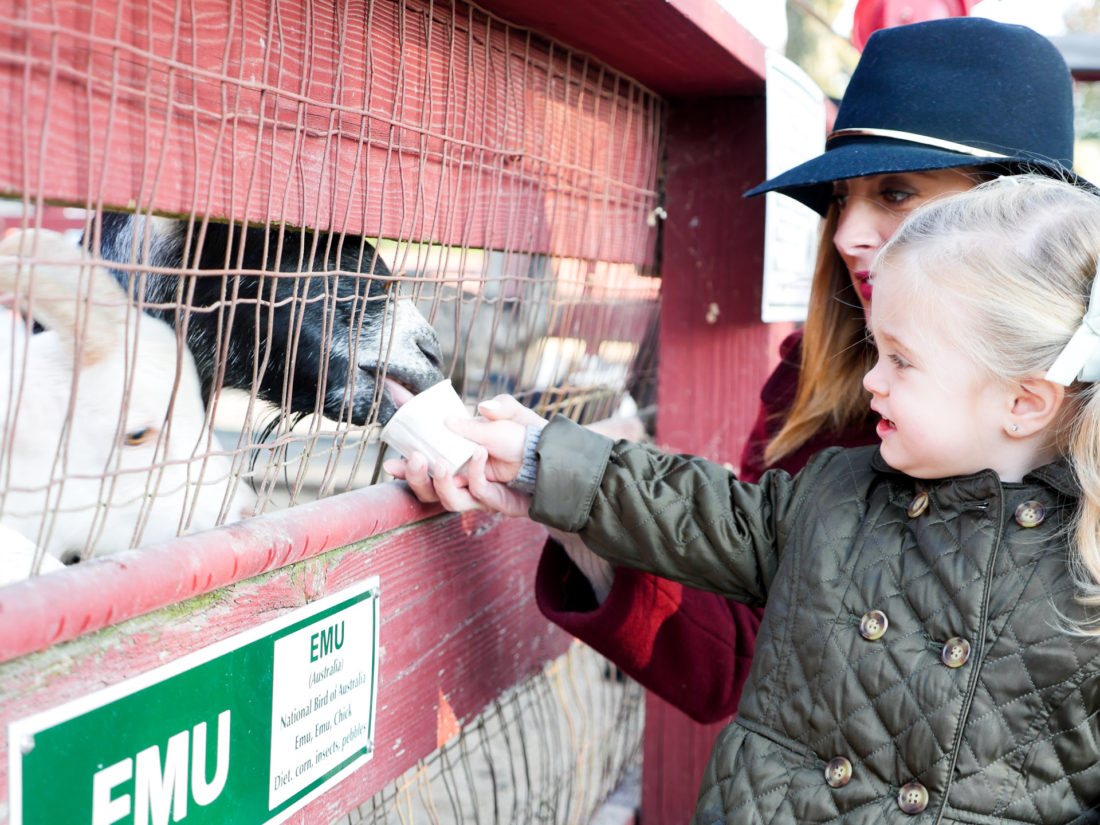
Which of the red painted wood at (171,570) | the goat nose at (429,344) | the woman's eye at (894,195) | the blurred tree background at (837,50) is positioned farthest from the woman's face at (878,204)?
the blurred tree background at (837,50)

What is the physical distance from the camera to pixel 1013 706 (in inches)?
44.8

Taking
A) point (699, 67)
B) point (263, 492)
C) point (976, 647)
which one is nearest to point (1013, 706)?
point (976, 647)

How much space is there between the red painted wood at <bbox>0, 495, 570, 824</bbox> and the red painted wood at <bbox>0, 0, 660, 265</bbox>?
0.32 metres

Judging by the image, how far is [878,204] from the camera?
1.62 meters

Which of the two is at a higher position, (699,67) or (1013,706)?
(699,67)

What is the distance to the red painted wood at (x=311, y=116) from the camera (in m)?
0.80

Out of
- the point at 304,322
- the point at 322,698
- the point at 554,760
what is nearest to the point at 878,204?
the point at 304,322

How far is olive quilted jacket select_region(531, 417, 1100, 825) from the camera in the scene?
1137 mm

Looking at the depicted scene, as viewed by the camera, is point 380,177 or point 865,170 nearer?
point 380,177

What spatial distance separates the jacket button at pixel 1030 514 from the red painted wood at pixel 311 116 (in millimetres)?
784

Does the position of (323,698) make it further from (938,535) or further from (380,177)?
(938,535)

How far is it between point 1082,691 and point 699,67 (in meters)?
1.29

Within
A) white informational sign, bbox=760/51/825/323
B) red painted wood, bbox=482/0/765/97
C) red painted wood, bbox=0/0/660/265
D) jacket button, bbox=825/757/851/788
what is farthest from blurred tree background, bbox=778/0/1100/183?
jacket button, bbox=825/757/851/788

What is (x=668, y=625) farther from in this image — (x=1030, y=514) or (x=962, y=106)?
(x=962, y=106)
